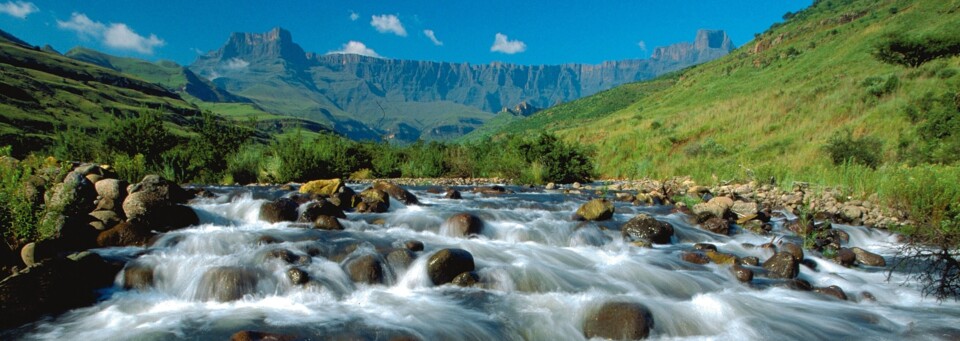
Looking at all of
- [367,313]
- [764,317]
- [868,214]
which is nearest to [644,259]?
[764,317]

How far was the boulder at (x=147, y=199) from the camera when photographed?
28.9 ft

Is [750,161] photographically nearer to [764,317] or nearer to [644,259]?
[644,259]

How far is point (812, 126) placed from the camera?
78.8 ft

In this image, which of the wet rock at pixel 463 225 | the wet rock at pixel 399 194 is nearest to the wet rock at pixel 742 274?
the wet rock at pixel 463 225

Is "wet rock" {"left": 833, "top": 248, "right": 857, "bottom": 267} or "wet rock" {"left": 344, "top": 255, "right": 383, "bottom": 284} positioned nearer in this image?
"wet rock" {"left": 344, "top": 255, "right": 383, "bottom": 284}

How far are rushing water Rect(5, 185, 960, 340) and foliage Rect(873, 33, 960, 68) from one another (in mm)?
33061

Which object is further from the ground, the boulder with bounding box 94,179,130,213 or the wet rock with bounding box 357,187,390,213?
the boulder with bounding box 94,179,130,213

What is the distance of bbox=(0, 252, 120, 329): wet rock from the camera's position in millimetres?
5484

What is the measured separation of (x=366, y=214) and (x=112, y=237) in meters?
4.98

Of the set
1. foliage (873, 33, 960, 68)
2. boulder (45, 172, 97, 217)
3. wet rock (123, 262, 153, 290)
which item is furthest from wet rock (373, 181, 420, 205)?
foliage (873, 33, 960, 68)

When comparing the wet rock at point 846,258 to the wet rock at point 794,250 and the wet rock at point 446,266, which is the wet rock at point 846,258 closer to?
the wet rock at point 794,250

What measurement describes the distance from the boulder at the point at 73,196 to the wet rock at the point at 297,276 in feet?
12.3

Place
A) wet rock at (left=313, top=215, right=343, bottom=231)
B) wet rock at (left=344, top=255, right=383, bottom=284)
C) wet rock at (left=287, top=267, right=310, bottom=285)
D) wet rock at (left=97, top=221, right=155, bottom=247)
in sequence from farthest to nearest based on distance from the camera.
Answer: wet rock at (left=313, top=215, right=343, bottom=231) → wet rock at (left=97, top=221, right=155, bottom=247) → wet rock at (left=344, top=255, right=383, bottom=284) → wet rock at (left=287, top=267, right=310, bottom=285)

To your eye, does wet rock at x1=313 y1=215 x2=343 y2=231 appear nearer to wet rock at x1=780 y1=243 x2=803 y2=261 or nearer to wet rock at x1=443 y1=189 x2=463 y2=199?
wet rock at x1=443 y1=189 x2=463 y2=199
